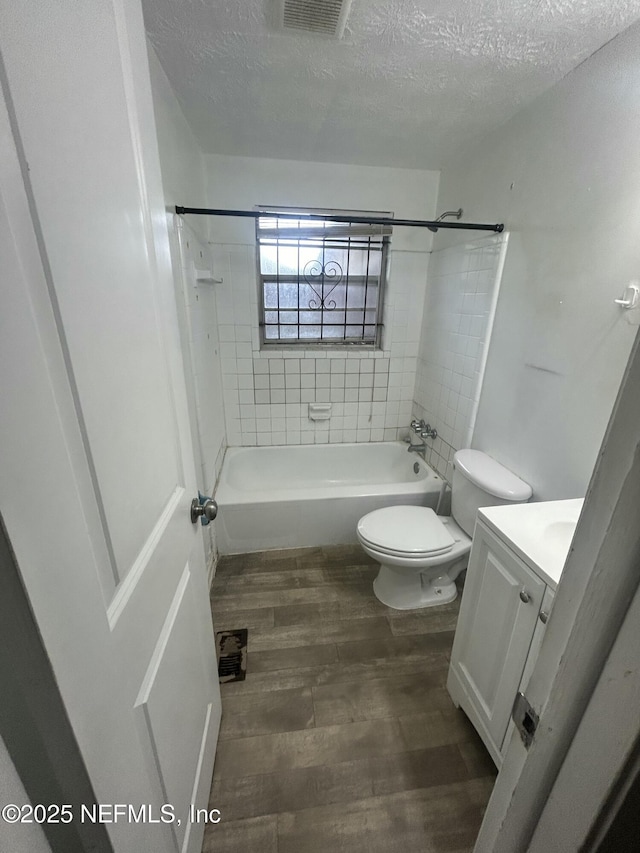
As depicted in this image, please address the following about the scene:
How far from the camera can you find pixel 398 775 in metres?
1.08

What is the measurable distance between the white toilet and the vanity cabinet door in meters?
0.39

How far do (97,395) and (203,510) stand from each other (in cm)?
53

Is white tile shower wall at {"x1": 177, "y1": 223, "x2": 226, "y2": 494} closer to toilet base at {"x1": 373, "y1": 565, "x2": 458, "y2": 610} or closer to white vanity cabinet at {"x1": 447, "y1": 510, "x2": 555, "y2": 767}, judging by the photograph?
toilet base at {"x1": 373, "y1": 565, "x2": 458, "y2": 610}

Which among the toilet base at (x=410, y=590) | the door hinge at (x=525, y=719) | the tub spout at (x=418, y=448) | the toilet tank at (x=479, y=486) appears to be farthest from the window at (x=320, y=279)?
the door hinge at (x=525, y=719)

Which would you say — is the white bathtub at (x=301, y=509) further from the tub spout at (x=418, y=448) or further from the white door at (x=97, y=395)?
the white door at (x=97, y=395)

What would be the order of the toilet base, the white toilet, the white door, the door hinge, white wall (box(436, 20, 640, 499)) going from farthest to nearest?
the toilet base → the white toilet → white wall (box(436, 20, 640, 499)) → the door hinge → the white door

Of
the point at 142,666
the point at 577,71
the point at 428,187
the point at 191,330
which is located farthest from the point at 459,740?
the point at 428,187

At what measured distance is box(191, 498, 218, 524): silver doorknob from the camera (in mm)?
899

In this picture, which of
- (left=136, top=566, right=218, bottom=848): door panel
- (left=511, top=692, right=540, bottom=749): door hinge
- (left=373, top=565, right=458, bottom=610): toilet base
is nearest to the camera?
(left=511, top=692, right=540, bottom=749): door hinge

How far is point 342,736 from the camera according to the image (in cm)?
118

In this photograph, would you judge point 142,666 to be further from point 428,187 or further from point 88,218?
point 428,187

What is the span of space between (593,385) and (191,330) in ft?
5.60

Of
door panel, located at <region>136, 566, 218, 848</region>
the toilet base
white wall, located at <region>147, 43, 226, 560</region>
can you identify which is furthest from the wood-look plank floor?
white wall, located at <region>147, 43, 226, 560</region>

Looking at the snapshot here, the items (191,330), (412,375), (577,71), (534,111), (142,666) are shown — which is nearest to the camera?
(142,666)
